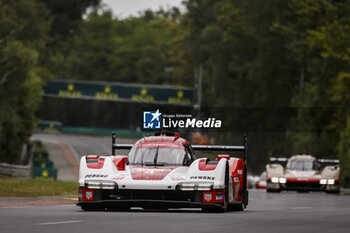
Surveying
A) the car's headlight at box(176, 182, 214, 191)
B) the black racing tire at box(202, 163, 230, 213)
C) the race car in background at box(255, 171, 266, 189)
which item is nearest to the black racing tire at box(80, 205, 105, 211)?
the car's headlight at box(176, 182, 214, 191)

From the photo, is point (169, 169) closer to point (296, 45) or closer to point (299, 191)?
point (299, 191)

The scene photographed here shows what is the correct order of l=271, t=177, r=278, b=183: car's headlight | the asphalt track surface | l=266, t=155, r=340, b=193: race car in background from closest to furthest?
the asphalt track surface → l=266, t=155, r=340, b=193: race car in background → l=271, t=177, r=278, b=183: car's headlight

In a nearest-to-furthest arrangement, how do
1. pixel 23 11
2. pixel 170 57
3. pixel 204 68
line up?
pixel 23 11 < pixel 204 68 < pixel 170 57

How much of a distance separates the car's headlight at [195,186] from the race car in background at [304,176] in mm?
18670

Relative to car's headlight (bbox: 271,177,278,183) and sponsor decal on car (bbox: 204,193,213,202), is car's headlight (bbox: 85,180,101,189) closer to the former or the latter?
sponsor decal on car (bbox: 204,193,213,202)

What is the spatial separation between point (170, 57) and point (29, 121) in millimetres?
77136

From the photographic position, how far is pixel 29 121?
73.7 m

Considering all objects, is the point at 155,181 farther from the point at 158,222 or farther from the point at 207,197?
the point at 158,222

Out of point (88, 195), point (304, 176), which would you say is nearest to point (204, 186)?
point (88, 195)

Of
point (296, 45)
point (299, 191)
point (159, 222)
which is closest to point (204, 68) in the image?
point (296, 45)

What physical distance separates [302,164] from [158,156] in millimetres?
19929

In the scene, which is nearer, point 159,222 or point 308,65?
point 159,222

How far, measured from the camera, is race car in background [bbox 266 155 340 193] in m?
35.5

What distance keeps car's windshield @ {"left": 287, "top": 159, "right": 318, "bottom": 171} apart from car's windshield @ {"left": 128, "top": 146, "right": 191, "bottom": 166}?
19.3 m
